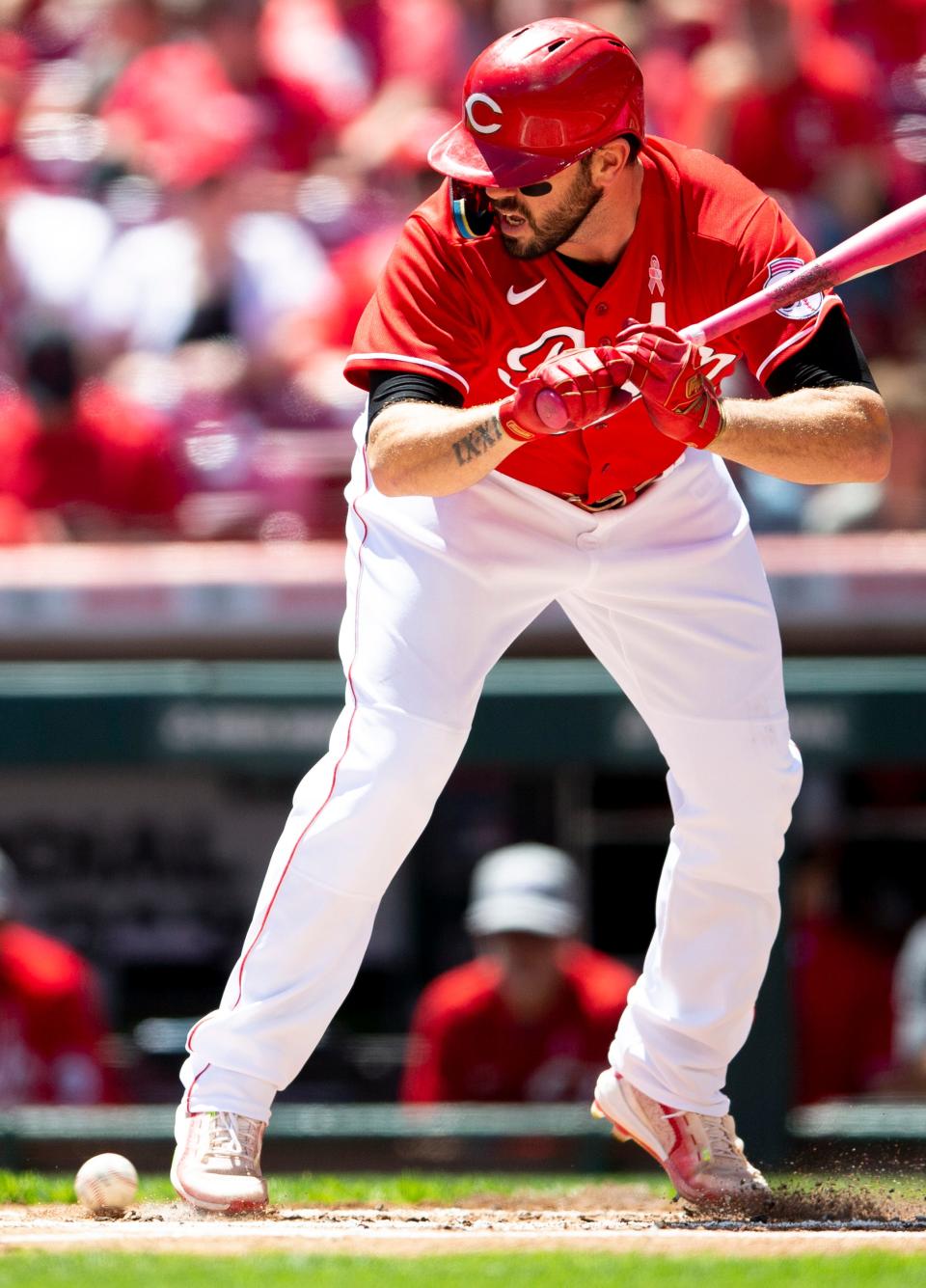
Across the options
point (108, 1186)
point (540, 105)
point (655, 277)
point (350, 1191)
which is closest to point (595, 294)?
point (655, 277)

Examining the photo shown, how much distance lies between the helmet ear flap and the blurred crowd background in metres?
3.46

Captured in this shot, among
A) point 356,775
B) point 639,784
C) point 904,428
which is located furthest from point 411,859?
point 356,775

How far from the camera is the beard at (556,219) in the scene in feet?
10.5

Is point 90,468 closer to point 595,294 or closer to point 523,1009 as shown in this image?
point 523,1009

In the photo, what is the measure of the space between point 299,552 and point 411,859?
3.71 ft

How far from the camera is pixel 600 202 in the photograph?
3242 mm

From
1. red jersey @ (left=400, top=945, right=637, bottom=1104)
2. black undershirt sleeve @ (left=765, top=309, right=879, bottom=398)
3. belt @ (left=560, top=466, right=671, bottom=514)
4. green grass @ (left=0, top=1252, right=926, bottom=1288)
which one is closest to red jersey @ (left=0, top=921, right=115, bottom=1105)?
red jersey @ (left=400, top=945, right=637, bottom=1104)

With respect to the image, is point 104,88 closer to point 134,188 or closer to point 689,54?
point 134,188

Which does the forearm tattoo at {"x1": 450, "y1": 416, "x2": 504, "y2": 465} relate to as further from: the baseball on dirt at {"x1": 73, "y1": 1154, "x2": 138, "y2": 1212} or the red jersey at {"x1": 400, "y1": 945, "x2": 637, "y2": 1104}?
the red jersey at {"x1": 400, "y1": 945, "x2": 637, "y2": 1104}

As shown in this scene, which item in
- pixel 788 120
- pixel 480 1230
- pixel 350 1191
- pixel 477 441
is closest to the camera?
pixel 477 441

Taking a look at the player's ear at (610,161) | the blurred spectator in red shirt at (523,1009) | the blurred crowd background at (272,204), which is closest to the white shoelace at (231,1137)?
the player's ear at (610,161)

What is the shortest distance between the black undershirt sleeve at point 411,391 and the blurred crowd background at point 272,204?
353 cm

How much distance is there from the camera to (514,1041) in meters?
6.11

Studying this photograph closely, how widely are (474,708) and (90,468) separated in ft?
12.4
